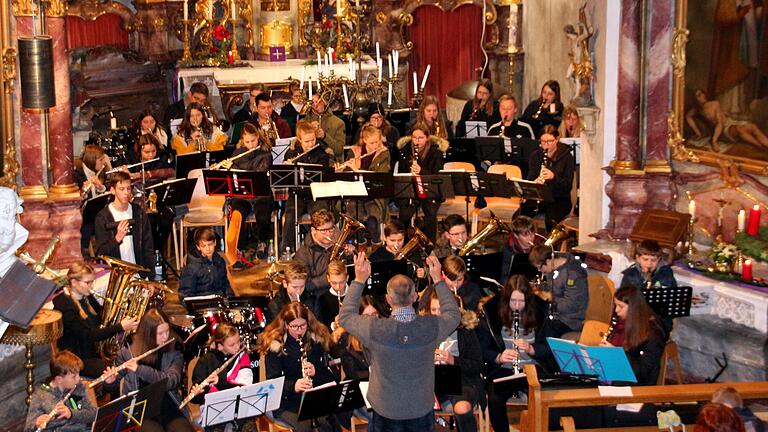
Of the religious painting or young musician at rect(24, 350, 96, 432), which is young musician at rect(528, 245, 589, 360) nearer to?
the religious painting

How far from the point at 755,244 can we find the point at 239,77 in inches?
394

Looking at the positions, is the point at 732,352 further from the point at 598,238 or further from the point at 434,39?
the point at 434,39

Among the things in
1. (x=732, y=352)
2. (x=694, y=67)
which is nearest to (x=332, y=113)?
(x=694, y=67)

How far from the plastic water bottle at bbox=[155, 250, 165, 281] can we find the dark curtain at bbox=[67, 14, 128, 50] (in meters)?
6.88

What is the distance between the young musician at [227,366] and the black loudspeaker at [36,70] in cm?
297

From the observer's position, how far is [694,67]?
40.8 ft

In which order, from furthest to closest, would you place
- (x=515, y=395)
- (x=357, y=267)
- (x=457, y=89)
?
(x=457, y=89) → (x=515, y=395) → (x=357, y=267)

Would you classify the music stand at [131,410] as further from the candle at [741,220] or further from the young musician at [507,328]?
the candle at [741,220]

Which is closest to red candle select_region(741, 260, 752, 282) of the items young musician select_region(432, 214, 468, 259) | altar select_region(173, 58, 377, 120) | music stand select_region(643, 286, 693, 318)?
music stand select_region(643, 286, 693, 318)

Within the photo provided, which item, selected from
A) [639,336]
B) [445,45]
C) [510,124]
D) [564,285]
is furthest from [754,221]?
[445,45]

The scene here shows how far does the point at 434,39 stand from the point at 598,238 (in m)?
8.82

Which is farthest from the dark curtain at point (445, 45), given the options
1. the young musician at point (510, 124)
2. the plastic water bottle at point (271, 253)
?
the plastic water bottle at point (271, 253)

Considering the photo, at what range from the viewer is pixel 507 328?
10367 mm

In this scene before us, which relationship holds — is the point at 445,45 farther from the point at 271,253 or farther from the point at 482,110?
the point at 271,253
